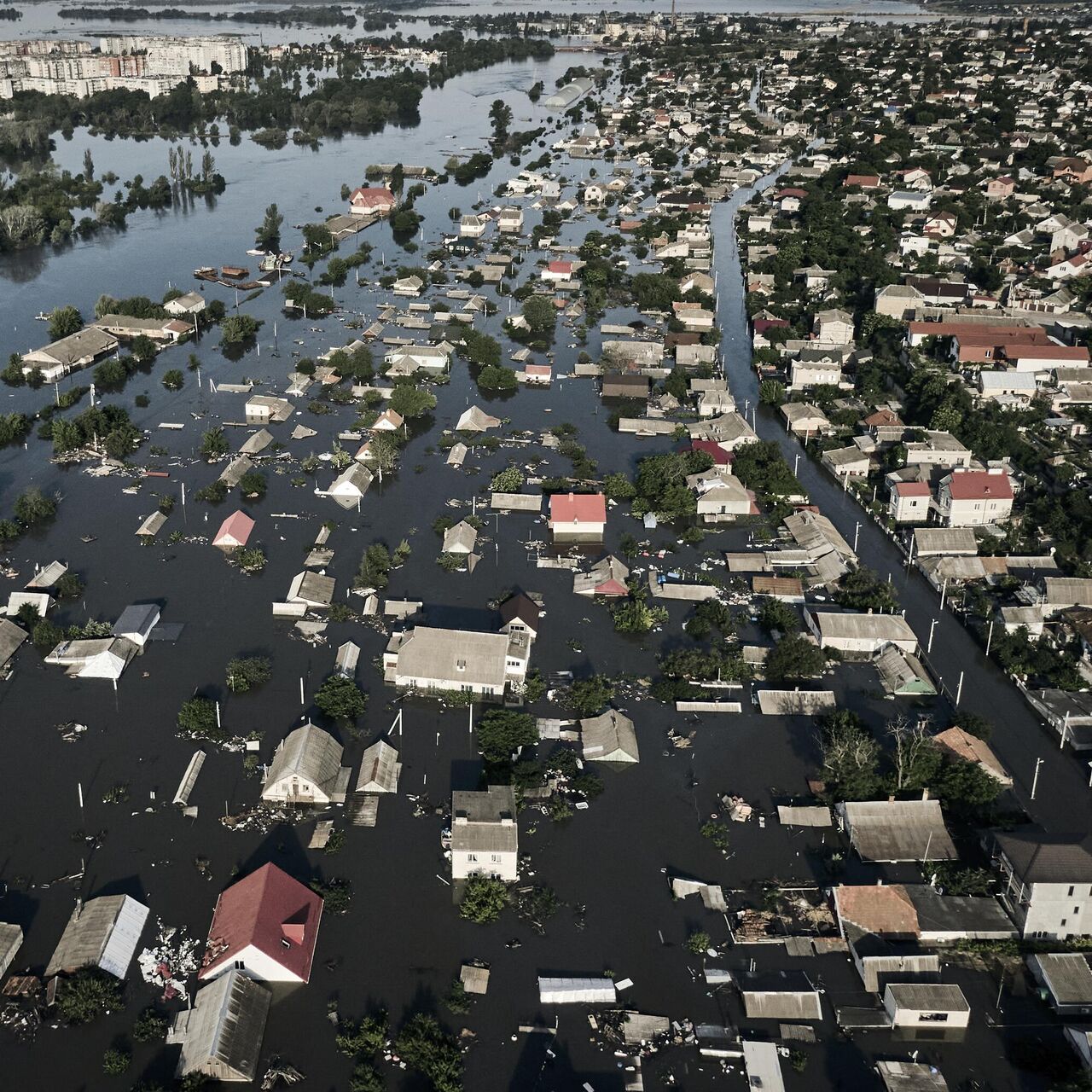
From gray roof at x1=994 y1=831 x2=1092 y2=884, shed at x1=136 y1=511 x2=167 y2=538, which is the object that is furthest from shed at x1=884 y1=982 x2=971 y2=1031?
shed at x1=136 y1=511 x2=167 y2=538

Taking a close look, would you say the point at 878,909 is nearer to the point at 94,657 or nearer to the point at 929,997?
the point at 929,997

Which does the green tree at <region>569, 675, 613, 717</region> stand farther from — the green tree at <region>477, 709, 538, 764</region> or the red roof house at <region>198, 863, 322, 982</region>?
the red roof house at <region>198, 863, 322, 982</region>

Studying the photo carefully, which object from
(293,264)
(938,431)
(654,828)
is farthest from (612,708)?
(293,264)

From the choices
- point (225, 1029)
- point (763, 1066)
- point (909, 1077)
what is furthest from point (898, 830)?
point (225, 1029)

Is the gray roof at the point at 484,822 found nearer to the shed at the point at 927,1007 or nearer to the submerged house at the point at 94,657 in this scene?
the shed at the point at 927,1007

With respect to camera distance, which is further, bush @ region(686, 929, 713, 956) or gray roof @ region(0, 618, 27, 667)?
gray roof @ region(0, 618, 27, 667)

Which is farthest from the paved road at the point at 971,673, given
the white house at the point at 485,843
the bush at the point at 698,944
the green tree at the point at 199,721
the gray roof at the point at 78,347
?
the gray roof at the point at 78,347
